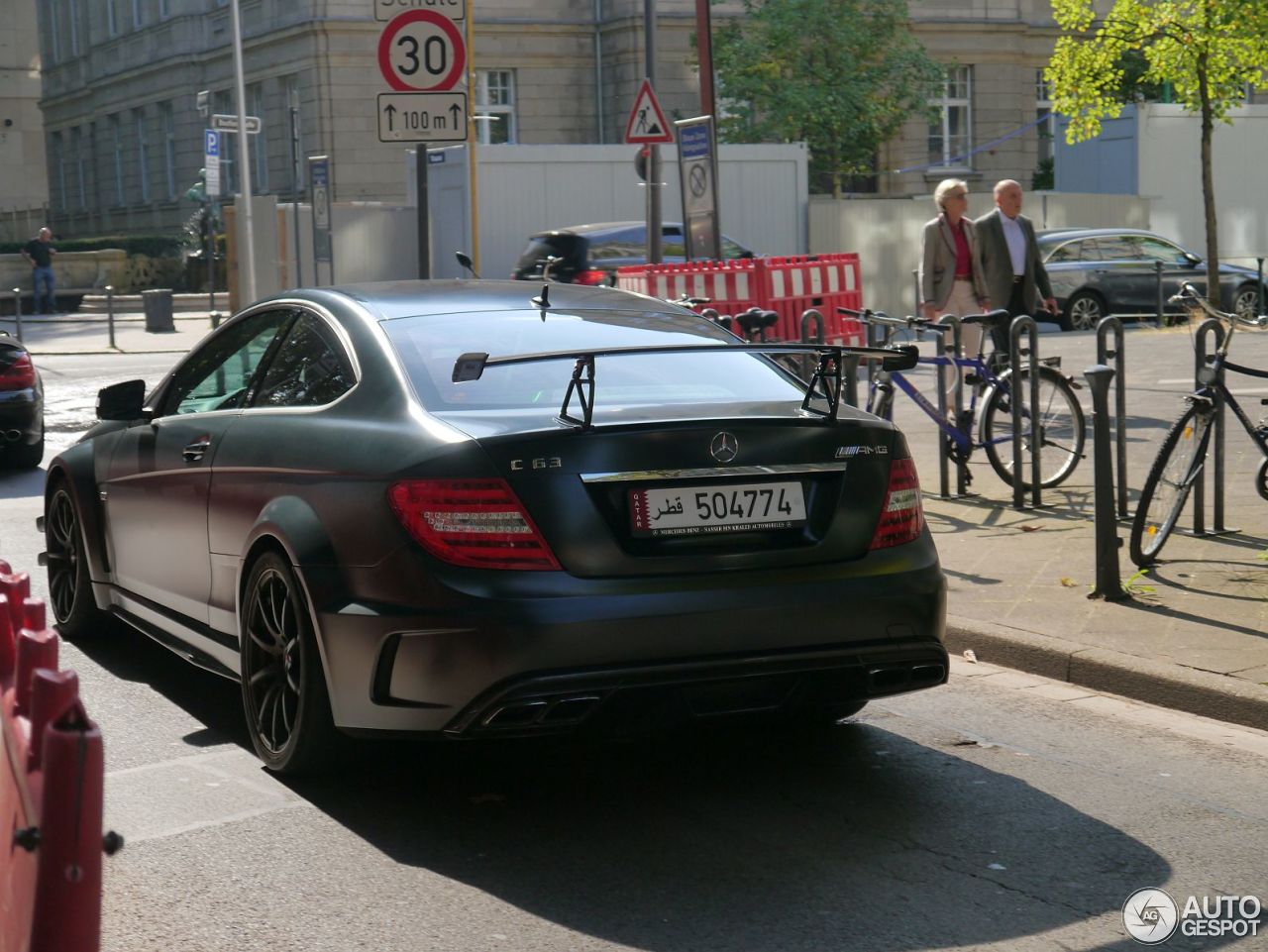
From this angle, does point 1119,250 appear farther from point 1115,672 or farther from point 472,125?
point 1115,672

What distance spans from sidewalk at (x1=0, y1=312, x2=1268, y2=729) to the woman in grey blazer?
1.87 m

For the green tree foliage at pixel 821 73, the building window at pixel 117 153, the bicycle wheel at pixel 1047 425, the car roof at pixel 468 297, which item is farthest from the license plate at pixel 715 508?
the building window at pixel 117 153

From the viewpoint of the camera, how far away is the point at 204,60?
52.4m

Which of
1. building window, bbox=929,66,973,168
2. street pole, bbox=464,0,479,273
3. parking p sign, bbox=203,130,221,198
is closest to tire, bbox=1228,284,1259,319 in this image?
street pole, bbox=464,0,479,273

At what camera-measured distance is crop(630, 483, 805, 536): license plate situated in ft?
15.6

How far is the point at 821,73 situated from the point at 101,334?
18.9 metres

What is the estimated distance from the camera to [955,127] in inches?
2018

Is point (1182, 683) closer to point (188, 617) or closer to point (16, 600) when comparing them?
point (188, 617)

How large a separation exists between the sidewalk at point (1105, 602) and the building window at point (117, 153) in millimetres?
51418

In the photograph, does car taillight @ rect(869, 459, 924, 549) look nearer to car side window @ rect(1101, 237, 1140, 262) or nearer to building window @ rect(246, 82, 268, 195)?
car side window @ rect(1101, 237, 1140, 262)

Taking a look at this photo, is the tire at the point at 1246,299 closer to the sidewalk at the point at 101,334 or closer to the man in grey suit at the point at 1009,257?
the sidewalk at the point at 101,334

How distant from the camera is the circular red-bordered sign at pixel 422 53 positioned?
10.8 meters

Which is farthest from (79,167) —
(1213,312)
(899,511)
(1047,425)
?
(899,511)

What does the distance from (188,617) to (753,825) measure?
219 centimetres
